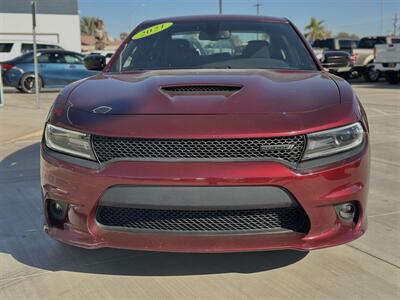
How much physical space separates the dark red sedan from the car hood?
0.01 meters

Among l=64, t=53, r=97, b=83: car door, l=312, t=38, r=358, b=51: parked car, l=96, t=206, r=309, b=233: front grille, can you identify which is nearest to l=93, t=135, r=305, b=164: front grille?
l=96, t=206, r=309, b=233: front grille

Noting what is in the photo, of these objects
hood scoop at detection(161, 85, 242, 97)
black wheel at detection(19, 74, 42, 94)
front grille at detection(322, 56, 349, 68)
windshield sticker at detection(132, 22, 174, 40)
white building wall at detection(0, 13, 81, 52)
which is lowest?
black wheel at detection(19, 74, 42, 94)

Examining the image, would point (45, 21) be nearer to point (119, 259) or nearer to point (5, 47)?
point (5, 47)

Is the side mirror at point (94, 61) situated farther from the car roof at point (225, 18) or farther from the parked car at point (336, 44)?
the parked car at point (336, 44)

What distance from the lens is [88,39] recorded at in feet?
222

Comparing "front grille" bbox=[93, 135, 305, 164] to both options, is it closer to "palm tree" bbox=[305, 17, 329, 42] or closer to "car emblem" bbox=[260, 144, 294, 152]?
"car emblem" bbox=[260, 144, 294, 152]

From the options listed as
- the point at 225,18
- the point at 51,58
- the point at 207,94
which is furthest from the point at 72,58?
the point at 207,94

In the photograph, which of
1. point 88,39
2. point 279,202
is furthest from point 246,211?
point 88,39

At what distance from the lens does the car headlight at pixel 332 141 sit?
2.49 m

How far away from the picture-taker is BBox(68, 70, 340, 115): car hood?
2596mm

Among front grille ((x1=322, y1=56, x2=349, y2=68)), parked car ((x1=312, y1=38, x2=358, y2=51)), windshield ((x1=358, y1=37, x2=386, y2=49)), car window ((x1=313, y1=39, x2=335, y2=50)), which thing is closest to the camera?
front grille ((x1=322, y1=56, x2=349, y2=68))

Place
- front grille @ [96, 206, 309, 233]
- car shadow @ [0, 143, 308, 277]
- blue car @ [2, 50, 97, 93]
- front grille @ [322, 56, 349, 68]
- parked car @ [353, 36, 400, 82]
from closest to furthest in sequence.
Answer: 1. front grille @ [96, 206, 309, 233]
2. car shadow @ [0, 143, 308, 277]
3. front grille @ [322, 56, 349, 68]
4. blue car @ [2, 50, 97, 93]
5. parked car @ [353, 36, 400, 82]

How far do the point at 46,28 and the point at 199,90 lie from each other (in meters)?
34.6

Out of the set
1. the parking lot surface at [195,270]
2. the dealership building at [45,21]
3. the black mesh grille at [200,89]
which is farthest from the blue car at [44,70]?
the dealership building at [45,21]
